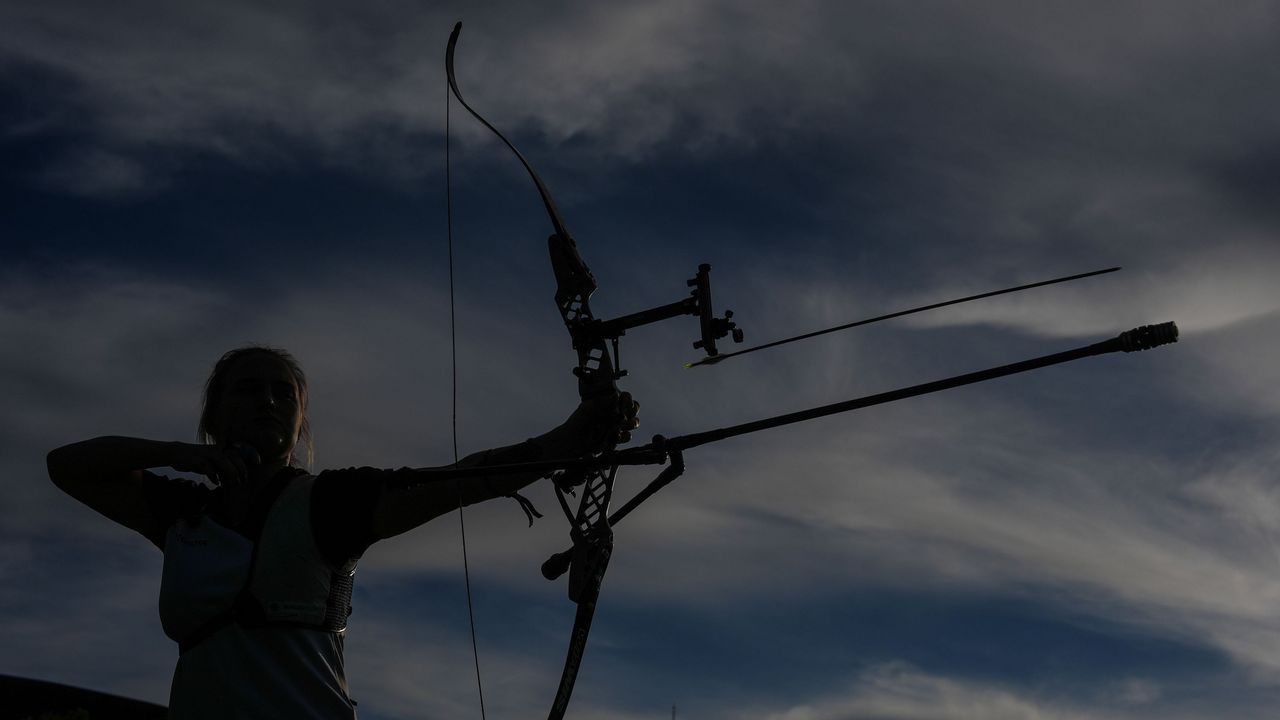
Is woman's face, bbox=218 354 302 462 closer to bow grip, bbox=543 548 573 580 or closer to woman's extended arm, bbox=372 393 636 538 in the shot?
woman's extended arm, bbox=372 393 636 538

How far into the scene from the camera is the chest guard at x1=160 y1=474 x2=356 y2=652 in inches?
152

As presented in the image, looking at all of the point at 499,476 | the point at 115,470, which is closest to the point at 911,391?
the point at 499,476

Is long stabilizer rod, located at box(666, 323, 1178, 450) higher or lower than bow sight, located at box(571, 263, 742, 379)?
lower

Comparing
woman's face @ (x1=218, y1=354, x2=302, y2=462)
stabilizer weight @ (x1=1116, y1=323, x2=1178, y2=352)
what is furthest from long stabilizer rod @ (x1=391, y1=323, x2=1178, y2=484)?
woman's face @ (x1=218, y1=354, x2=302, y2=462)

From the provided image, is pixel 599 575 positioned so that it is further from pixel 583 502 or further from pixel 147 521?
pixel 147 521

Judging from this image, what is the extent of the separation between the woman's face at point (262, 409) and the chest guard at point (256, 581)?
384 millimetres

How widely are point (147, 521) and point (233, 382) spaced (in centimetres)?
61

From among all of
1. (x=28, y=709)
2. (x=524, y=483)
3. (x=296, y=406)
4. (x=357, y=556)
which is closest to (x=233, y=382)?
(x=296, y=406)

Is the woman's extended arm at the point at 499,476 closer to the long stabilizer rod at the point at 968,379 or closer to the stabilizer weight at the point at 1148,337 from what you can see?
the long stabilizer rod at the point at 968,379

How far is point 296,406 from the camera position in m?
4.57

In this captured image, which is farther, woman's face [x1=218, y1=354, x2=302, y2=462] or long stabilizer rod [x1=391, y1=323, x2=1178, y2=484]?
woman's face [x1=218, y1=354, x2=302, y2=462]

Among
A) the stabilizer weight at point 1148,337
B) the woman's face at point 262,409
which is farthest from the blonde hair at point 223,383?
the stabilizer weight at point 1148,337

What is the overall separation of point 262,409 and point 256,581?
0.78 metres

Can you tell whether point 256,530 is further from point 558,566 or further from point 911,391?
point 911,391
